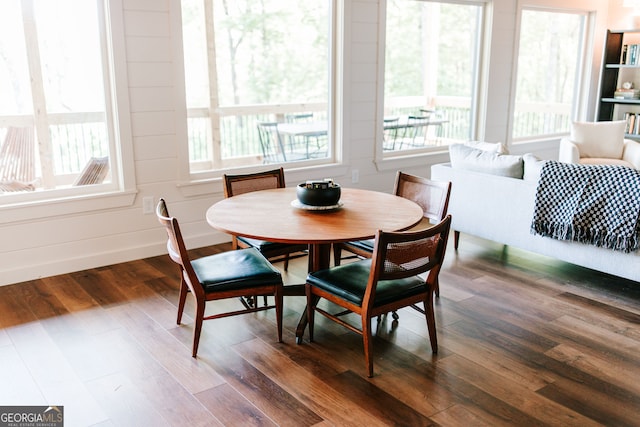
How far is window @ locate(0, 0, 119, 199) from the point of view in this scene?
149 inches

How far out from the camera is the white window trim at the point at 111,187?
3.81m

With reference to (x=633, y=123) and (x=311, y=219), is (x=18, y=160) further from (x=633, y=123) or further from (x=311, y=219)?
(x=633, y=123)

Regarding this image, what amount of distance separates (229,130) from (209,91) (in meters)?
0.37

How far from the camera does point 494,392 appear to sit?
2523mm

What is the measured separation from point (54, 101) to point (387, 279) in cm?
282

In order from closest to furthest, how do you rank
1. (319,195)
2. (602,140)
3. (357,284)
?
(357,284), (319,195), (602,140)

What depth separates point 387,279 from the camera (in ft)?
8.37

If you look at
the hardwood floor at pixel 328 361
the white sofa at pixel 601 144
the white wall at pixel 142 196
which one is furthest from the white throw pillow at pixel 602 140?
the white wall at pixel 142 196

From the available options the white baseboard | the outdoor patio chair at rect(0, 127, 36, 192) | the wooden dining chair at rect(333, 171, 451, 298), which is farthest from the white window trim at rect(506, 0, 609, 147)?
the outdoor patio chair at rect(0, 127, 36, 192)

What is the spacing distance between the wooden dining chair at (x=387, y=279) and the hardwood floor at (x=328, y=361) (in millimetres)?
242

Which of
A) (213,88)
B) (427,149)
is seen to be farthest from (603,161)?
(213,88)

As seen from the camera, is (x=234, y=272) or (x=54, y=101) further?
(x=54, y=101)

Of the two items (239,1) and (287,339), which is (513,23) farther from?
(287,339)

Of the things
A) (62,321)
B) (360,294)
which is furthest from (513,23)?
(62,321)
